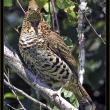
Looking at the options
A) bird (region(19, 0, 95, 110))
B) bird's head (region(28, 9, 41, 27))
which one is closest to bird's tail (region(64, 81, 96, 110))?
bird (region(19, 0, 95, 110))

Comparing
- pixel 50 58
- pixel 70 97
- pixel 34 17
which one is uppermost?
pixel 34 17

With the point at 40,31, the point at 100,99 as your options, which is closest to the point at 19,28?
the point at 40,31

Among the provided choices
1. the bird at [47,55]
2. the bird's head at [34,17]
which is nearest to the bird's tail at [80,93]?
the bird at [47,55]

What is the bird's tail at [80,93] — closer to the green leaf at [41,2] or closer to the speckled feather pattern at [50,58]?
the speckled feather pattern at [50,58]

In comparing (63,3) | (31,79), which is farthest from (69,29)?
(31,79)

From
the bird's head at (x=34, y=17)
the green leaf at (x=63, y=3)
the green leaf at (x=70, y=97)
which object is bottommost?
the green leaf at (x=70, y=97)

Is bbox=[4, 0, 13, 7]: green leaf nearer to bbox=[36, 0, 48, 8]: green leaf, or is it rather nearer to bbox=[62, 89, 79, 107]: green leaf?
bbox=[36, 0, 48, 8]: green leaf

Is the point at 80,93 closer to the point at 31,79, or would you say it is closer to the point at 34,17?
the point at 31,79
